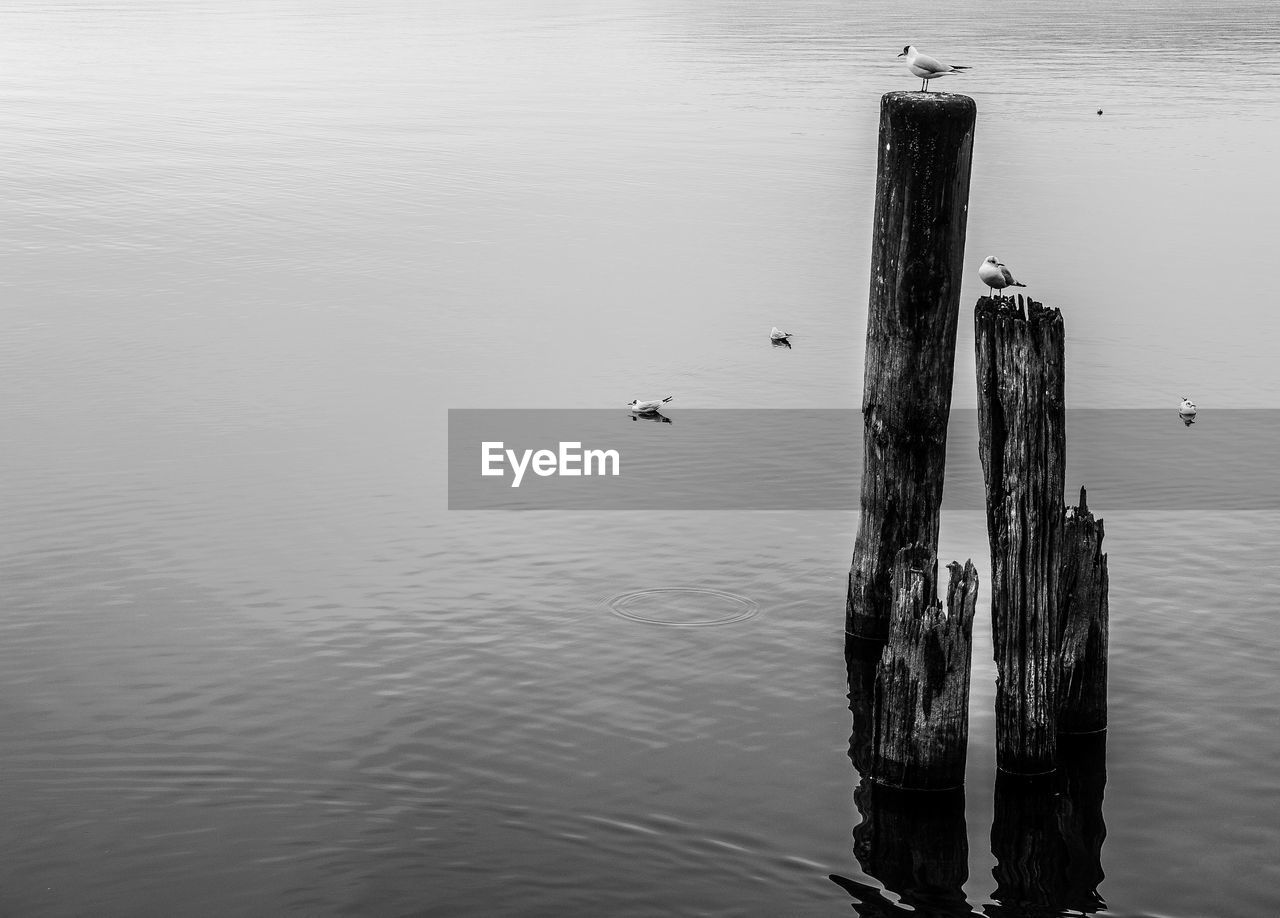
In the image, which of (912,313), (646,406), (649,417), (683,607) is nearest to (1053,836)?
(912,313)

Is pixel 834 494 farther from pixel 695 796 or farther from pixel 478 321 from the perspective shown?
pixel 478 321

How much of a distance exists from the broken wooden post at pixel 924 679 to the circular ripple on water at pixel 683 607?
426cm

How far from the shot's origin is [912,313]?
48.5 ft

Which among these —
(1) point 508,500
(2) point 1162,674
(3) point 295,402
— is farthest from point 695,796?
(3) point 295,402

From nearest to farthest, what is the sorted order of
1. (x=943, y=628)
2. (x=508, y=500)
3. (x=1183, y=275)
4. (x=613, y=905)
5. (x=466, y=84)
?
(x=613, y=905) → (x=943, y=628) → (x=508, y=500) → (x=1183, y=275) → (x=466, y=84)

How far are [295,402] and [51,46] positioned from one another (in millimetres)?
78862

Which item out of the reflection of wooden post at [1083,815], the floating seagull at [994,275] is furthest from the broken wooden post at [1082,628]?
the floating seagull at [994,275]

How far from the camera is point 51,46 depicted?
9625 centimetres

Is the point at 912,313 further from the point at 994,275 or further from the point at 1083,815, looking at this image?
the point at 994,275
